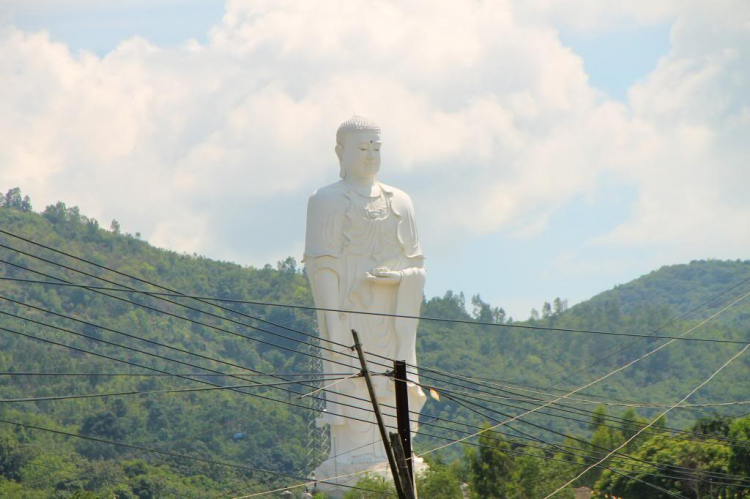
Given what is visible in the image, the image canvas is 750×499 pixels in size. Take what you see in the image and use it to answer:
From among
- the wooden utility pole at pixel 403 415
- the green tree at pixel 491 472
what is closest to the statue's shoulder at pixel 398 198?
the green tree at pixel 491 472

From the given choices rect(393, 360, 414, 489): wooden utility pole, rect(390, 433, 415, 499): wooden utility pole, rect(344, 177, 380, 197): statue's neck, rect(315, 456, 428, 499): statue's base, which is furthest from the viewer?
rect(344, 177, 380, 197): statue's neck

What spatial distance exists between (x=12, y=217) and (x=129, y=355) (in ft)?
30.7

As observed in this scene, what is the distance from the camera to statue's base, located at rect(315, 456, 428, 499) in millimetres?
18656

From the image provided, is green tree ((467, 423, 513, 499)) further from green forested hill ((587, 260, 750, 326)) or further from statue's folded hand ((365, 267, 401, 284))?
green forested hill ((587, 260, 750, 326))

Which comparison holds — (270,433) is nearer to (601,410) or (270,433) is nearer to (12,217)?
(601,410)

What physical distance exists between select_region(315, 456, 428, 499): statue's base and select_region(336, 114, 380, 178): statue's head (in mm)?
3413

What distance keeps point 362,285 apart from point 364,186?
120 centimetres

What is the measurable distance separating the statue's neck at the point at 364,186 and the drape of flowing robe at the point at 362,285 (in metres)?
0.05

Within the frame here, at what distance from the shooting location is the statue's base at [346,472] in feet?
61.2

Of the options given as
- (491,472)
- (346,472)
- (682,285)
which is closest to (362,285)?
(346,472)

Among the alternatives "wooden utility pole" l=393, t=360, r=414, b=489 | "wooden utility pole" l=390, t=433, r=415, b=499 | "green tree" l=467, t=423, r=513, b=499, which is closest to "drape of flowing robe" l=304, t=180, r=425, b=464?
"green tree" l=467, t=423, r=513, b=499

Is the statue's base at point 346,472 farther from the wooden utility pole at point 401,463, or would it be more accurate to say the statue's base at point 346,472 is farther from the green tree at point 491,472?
the wooden utility pole at point 401,463

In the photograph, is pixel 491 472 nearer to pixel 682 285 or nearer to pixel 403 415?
pixel 403 415

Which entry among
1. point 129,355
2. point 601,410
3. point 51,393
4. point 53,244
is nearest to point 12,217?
point 53,244
